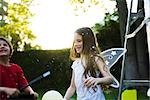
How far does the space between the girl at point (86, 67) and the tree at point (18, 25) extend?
8.47 meters

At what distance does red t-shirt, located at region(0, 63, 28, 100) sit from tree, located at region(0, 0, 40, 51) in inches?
342

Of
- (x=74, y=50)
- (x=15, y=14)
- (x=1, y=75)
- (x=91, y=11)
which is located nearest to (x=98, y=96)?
(x=74, y=50)

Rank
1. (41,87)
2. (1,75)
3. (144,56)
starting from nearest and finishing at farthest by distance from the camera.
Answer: (1,75) < (144,56) < (41,87)

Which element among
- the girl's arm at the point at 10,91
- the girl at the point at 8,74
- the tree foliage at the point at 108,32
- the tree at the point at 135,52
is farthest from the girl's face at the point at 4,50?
the tree foliage at the point at 108,32

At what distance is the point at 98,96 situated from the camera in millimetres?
2693

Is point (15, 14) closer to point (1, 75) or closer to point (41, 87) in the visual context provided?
point (41, 87)

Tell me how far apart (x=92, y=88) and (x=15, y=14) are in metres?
9.75

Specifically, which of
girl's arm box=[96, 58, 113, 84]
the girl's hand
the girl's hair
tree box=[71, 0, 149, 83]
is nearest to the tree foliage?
tree box=[71, 0, 149, 83]

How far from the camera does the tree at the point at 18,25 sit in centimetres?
1155

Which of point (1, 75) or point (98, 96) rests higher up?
point (1, 75)

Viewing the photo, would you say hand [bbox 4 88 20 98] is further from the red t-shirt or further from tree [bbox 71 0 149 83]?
tree [bbox 71 0 149 83]

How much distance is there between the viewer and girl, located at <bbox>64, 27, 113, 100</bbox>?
265cm

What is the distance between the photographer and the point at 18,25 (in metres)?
12.4

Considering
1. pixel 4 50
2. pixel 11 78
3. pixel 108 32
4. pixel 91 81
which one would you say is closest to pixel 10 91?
pixel 11 78
